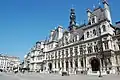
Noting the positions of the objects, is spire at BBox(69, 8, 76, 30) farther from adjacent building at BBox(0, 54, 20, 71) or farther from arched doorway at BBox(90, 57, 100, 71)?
adjacent building at BBox(0, 54, 20, 71)

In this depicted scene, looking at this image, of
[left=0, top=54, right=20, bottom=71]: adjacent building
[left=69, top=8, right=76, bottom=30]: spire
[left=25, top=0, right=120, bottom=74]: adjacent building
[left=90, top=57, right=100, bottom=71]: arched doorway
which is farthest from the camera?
[left=0, top=54, right=20, bottom=71]: adjacent building

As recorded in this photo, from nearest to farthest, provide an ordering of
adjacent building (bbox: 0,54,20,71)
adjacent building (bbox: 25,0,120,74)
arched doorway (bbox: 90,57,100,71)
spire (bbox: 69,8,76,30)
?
adjacent building (bbox: 25,0,120,74) < arched doorway (bbox: 90,57,100,71) < spire (bbox: 69,8,76,30) < adjacent building (bbox: 0,54,20,71)

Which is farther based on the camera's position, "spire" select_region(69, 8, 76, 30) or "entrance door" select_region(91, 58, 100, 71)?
"spire" select_region(69, 8, 76, 30)

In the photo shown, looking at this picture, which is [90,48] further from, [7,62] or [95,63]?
[7,62]

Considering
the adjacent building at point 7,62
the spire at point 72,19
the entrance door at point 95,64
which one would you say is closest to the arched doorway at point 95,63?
the entrance door at point 95,64

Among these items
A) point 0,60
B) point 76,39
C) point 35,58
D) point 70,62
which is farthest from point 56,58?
point 0,60

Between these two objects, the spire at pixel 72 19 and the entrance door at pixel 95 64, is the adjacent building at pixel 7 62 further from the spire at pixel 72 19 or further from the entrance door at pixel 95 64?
the entrance door at pixel 95 64

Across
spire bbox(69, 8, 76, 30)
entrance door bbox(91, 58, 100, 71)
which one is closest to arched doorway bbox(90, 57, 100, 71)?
entrance door bbox(91, 58, 100, 71)

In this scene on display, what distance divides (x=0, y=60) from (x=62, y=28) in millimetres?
83513

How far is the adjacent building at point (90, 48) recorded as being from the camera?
139 feet

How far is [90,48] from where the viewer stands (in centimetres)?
4825

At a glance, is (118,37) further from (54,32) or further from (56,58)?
(54,32)

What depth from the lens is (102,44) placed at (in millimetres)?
44188

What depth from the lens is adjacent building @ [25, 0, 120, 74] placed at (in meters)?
42.4
